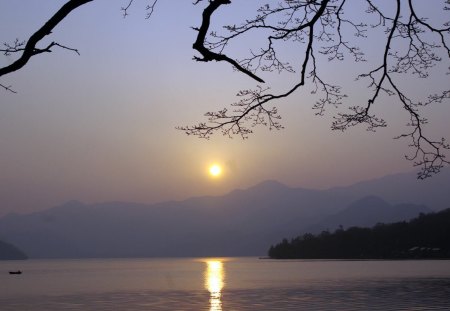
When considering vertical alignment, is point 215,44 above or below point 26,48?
above

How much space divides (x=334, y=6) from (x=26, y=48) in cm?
464

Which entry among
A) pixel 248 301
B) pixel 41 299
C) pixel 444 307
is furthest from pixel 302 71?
pixel 41 299

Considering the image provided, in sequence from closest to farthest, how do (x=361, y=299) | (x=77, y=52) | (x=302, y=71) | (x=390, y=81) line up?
1. (x=77, y=52)
2. (x=302, y=71)
3. (x=390, y=81)
4. (x=361, y=299)

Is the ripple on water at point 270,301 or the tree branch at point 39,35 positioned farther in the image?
the ripple on water at point 270,301

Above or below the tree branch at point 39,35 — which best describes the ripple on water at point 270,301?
→ below

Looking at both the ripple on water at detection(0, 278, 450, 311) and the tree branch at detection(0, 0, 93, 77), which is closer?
the tree branch at detection(0, 0, 93, 77)

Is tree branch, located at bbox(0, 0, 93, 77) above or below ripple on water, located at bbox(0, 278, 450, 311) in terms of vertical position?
above

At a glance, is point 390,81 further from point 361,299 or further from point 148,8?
point 361,299

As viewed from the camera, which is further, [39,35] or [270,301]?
[270,301]

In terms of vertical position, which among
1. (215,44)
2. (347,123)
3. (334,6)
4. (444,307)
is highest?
(334,6)

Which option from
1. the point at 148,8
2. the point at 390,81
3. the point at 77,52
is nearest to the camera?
the point at 77,52

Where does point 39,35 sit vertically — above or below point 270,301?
above

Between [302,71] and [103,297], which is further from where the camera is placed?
[103,297]

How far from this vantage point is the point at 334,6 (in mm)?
10195
